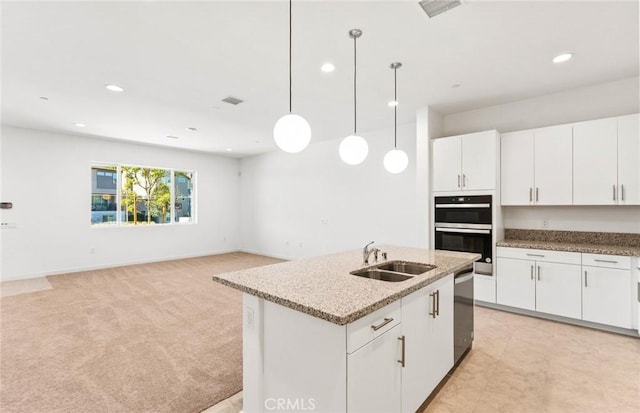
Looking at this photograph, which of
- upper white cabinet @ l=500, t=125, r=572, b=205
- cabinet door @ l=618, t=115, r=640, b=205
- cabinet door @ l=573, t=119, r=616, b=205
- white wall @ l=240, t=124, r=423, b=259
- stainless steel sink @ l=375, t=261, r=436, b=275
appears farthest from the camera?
white wall @ l=240, t=124, r=423, b=259

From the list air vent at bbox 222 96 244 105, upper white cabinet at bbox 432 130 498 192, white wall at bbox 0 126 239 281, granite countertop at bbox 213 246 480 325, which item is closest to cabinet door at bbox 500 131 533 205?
upper white cabinet at bbox 432 130 498 192

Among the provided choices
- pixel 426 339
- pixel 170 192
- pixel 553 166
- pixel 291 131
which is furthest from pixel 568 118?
pixel 170 192

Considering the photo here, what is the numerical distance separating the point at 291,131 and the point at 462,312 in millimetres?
2119

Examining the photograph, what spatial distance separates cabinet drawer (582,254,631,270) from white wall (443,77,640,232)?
2.07 ft

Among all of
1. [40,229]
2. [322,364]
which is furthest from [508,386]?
[40,229]

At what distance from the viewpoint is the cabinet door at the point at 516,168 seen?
3.83 m

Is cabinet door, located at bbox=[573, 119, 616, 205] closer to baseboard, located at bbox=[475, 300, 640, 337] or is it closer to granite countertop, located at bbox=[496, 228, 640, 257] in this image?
granite countertop, located at bbox=[496, 228, 640, 257]

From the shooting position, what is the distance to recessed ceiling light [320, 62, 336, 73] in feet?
10.1

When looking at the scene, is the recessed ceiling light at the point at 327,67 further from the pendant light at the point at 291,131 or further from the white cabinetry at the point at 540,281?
the white cabinetry at the point at 540,281

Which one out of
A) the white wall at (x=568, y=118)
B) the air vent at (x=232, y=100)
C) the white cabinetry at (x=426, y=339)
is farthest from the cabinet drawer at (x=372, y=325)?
the air vent at (x=232, y=100)

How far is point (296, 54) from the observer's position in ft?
9.35

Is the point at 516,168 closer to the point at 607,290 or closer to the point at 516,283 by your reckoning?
the point at 516,283

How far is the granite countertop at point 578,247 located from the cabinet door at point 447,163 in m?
1.00

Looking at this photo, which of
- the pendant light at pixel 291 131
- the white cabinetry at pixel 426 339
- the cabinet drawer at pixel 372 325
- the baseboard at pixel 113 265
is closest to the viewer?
the cabinet drawer at pixel 372 325
